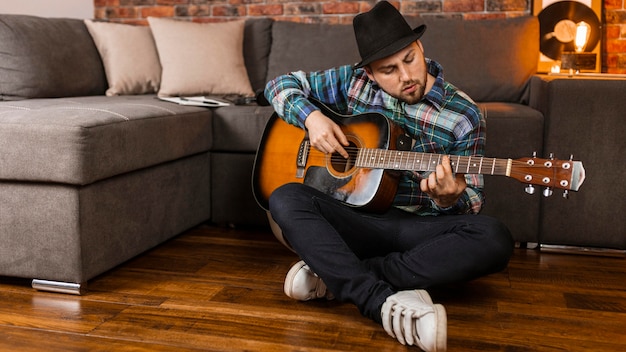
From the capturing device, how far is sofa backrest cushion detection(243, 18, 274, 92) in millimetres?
3451

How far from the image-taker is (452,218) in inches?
76.3

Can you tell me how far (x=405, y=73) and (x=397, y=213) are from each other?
15.8 inches

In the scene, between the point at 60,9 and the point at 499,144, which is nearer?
the point at 499,144

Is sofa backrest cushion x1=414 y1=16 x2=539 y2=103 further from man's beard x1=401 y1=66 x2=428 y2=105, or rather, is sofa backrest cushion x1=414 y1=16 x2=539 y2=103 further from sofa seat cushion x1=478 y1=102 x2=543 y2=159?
man's beard x1=401 y1=66 x2=428 y2=105

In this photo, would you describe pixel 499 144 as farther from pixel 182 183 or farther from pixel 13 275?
pixel 13 275

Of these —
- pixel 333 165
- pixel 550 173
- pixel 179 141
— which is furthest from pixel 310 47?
pixel 550 173

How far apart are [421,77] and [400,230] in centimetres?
42

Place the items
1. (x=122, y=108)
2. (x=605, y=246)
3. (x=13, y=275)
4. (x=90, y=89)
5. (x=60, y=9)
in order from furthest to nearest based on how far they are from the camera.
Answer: (x=60, y=9)
(x=90, y=89)
(x=605, y=246)
(x=122, y=108)
(x=13, y=275)

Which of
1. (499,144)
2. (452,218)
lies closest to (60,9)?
(499,144)

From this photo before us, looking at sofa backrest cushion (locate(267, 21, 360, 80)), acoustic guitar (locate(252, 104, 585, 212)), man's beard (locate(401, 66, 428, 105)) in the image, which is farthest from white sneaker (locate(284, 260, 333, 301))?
sofa backrest cushion (locate(267, 21, 360, 80))

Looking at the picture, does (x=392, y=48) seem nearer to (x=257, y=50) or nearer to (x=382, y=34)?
(x=382, y=34)

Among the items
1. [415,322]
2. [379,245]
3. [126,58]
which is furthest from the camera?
[126,58]

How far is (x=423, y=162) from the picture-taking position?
1831 mm

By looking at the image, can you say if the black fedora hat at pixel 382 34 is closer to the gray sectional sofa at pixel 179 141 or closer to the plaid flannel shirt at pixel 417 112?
the plaid flannel shirt at pixel 417 112
